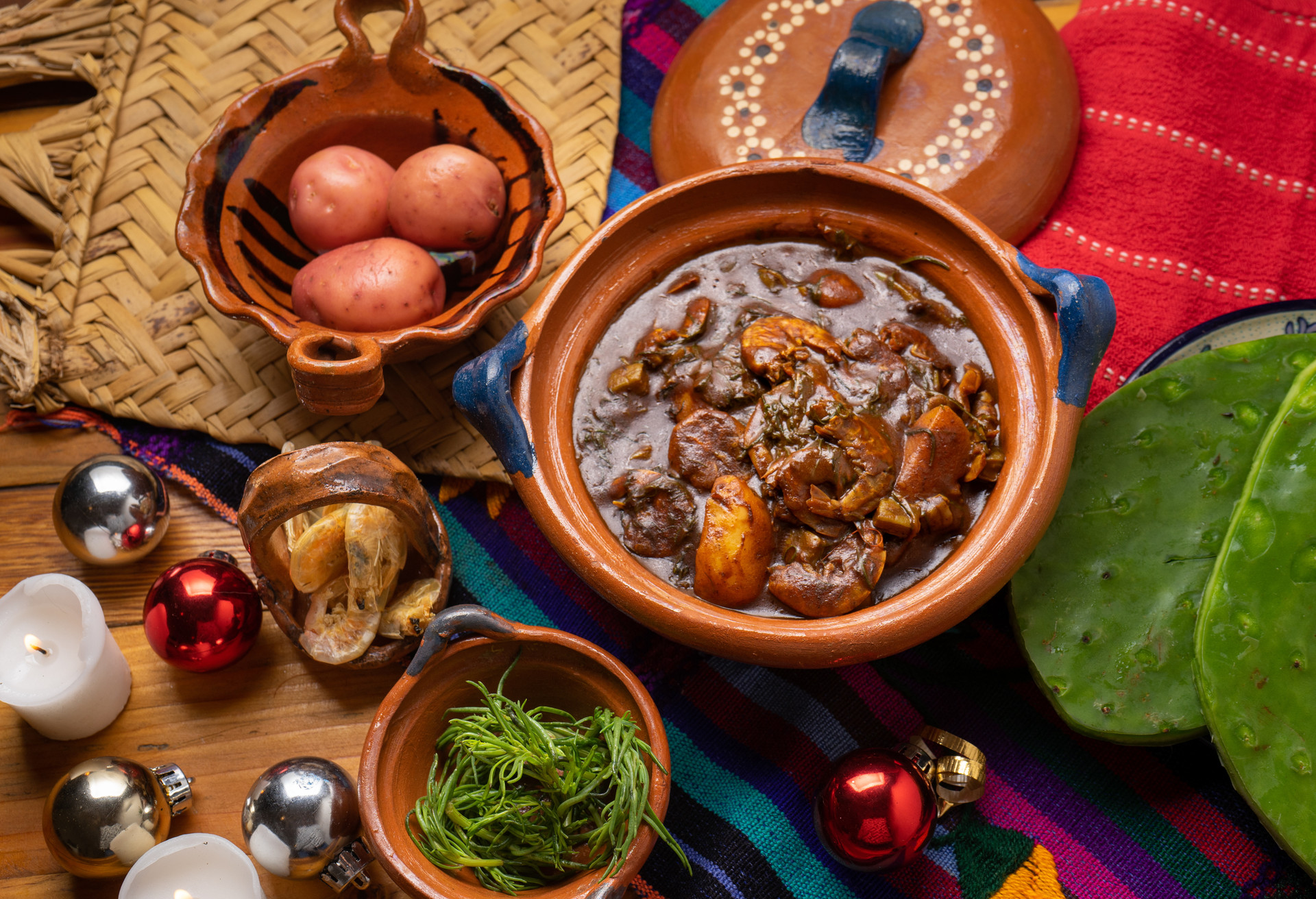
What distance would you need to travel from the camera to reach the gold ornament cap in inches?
54.1

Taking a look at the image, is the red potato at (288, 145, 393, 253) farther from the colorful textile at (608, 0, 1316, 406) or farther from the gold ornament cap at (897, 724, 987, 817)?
the gold ornament cap at (897, 724, 987, 817)

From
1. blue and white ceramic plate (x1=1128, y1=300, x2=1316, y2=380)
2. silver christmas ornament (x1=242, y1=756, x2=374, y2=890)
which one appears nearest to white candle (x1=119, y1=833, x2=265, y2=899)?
silver christmas ornament (x1=242, y1=756, x2=374, y2=890)

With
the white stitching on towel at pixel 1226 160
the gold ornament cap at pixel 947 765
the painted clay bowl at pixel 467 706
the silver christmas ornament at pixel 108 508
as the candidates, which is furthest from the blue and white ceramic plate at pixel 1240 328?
the silver christmas ornament at pixel 108 508

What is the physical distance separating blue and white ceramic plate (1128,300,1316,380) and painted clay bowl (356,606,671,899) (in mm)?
973

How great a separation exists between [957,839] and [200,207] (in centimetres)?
152

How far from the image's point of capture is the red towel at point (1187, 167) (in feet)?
5.36

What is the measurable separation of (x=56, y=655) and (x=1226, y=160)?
208cm

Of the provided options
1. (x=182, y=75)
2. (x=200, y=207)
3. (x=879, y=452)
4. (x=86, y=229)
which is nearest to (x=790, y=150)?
(x=879, y=452)

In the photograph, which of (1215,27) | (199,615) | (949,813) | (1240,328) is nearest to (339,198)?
(199,615)

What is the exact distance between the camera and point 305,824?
4.33ft

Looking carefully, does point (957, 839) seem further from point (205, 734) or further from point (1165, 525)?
point (205, 734)

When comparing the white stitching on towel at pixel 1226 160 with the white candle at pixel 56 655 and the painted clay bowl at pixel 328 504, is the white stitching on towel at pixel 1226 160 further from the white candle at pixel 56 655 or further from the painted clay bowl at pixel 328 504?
the white candle at pixel 56 655

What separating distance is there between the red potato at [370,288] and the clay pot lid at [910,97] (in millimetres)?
508

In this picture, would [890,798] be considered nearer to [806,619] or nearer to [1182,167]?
[806,619]
